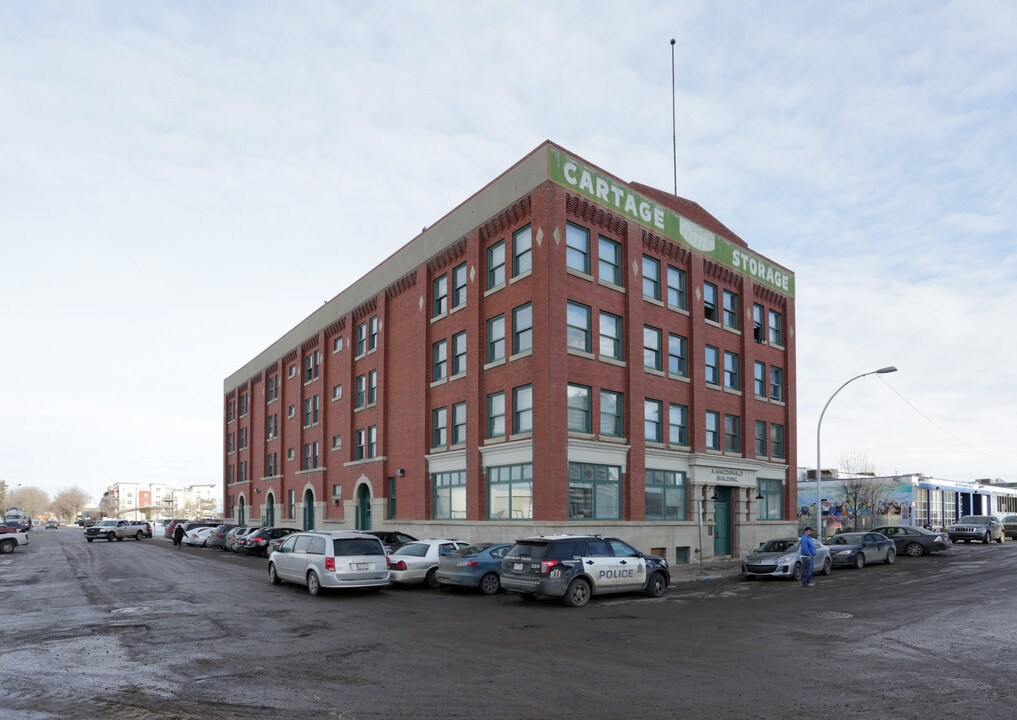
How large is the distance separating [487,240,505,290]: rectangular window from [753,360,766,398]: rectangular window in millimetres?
15283

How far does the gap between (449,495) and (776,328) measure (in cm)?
2031

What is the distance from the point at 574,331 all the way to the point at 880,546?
1722 cm

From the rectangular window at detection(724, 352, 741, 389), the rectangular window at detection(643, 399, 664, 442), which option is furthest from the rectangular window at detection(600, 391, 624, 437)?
Answer: the rectangular window at detection(724, 352, 741, 389)

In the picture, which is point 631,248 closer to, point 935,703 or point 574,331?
point 574,331

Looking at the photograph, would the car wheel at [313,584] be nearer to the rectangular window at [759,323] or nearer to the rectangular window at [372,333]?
the rectangular window at [372,333]

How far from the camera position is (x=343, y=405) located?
152 ft

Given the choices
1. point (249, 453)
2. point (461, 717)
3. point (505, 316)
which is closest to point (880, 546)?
point (505, 316)

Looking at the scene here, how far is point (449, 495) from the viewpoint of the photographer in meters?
34.0

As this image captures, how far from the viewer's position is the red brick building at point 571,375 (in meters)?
28.9

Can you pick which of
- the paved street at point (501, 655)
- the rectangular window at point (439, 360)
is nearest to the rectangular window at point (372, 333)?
the rectangular window at point (439, 360)

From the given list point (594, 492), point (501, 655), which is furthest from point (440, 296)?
point (501, 655)

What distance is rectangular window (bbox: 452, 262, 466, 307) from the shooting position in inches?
1357

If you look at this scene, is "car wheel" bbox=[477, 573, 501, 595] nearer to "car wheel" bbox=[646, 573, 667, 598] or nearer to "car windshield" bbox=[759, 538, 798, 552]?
"car wheel" bbox=[646, 573, 667, 598]

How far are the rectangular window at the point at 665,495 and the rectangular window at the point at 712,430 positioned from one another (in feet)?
9.66
